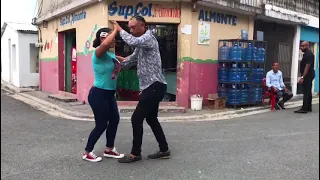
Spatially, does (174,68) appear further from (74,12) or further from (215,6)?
(74,12)

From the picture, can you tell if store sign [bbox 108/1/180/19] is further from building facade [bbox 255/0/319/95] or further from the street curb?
building facade [bbox 255/0/319/95]

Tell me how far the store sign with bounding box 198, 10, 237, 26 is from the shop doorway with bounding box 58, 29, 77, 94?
15.8 ft

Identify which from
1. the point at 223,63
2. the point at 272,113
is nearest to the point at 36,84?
the point at 223,63

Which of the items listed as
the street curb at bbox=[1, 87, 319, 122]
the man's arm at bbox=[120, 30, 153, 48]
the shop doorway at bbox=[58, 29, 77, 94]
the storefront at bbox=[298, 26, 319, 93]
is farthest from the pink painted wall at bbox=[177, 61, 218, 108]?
the storefront at bbox=[298, 26, 319, 93]

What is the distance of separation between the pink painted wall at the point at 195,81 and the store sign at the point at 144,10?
1.38 metres

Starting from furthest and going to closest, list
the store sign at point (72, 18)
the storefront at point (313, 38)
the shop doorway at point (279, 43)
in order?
the storefront at point (313, 38) → the shop doorway at point (279, 43) → the store sign at point (72, 18)

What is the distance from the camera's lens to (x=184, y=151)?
16.2 ft

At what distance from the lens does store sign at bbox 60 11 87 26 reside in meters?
9.75

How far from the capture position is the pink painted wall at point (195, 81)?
8.86 m

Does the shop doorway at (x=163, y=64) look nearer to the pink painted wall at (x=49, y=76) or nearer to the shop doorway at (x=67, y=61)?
the shop doorway at (x=67, y=61)

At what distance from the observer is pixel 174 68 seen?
949cm

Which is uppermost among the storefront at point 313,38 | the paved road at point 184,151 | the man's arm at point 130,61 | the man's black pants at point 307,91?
A: the storefront at point 313,38

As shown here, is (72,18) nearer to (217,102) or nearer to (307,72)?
(217,102)

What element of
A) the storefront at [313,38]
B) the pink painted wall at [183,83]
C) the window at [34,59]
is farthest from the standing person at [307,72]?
the window at [34,59]
